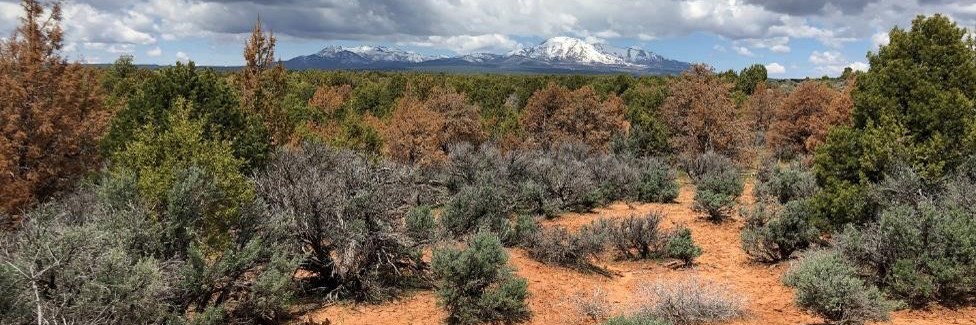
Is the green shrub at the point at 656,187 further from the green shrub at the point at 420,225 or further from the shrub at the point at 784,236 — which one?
the green shrub at the point at 420,225

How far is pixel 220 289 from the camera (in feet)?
27.8

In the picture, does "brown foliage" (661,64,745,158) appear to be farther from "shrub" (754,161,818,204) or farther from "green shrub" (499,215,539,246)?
"green shrub" (499,215,539,246)

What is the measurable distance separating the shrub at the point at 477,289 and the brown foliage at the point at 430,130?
1453 centimetres

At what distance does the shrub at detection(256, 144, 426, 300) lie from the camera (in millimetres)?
9930

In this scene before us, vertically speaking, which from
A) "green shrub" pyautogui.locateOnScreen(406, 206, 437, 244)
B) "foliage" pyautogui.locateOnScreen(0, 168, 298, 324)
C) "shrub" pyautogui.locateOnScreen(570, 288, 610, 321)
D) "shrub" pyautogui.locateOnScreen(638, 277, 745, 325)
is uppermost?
"foliage" pyautogui.locateOnScreen(0, 168, 298, 324)

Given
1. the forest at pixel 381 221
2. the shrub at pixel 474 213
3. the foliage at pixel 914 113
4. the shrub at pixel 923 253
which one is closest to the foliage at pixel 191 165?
the forest at pixel 381 221

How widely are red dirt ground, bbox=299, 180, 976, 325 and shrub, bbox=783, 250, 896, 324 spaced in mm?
490

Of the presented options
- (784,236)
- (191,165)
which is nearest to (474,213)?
(191,165)

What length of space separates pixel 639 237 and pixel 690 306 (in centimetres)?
488

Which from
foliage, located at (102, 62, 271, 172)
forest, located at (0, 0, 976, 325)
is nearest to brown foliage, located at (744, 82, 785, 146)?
forest, located at (0, 0, 976, 325)

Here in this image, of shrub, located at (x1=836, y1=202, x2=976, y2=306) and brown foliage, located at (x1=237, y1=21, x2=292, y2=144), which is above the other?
brown foliage, located at (x1=237, y1=21, x2=292, y2=144)

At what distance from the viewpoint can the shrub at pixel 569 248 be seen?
12.7m

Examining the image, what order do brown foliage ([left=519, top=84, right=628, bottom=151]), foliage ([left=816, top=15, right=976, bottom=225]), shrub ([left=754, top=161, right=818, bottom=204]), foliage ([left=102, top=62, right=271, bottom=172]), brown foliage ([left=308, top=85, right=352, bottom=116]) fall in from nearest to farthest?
foliage ([left=816, top=15, right=976, bottom=225])
foliage ([left=102, top=62, right=271, bottom=172])
shrub ([left=754, top=161, right=818, bottom=204])
brown foliage ([left=519, top=84, right=628, bottom=151])
brown foliage ([left=308, top=85, right=352, bottom=116])

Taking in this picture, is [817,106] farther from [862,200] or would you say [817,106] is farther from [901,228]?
[901,228]
